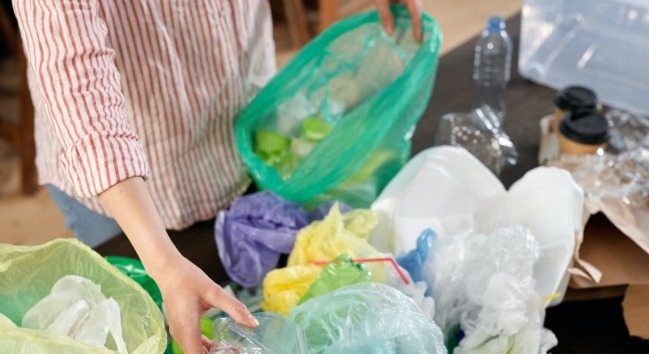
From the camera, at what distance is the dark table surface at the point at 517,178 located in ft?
2.91

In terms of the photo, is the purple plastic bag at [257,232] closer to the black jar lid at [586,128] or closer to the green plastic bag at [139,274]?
the green plastic bag at [139,274]

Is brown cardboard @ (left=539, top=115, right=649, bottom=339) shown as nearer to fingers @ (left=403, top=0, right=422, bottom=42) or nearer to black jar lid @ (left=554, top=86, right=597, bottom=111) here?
black jar lid @ (left=554, top=86, right=597, bottom=111)


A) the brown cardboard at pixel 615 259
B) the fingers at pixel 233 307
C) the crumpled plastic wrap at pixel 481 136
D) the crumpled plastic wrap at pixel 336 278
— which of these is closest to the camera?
the fingers at pixel 233 307

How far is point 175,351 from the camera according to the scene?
0.78 metres

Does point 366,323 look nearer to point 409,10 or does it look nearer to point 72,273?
point 72,273

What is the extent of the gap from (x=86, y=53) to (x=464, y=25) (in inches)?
78.8

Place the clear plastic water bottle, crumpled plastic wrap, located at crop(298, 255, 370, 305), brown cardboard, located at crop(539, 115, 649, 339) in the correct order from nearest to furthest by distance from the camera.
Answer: crumpled plastic wrap, located at crop(298, 255, 370, 305), brown cardboard, located at crop(539, 115, 649, 339), the clear plastic water bottle

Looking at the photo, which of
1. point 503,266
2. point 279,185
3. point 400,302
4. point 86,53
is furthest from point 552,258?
point 86,53

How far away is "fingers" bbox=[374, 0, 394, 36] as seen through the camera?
1.10 meters

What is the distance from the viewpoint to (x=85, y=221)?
1.07m

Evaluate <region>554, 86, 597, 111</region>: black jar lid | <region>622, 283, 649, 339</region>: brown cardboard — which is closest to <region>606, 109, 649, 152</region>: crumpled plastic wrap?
<region>554, 86, 597, 111</region>: black jar lid

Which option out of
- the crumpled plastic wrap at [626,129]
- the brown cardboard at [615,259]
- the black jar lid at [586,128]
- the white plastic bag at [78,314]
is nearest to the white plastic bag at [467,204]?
the brown cardboard at [615,259]

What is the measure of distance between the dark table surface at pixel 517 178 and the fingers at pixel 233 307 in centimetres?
31

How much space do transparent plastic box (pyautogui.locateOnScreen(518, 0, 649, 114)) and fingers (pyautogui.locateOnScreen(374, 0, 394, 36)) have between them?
0.37m
